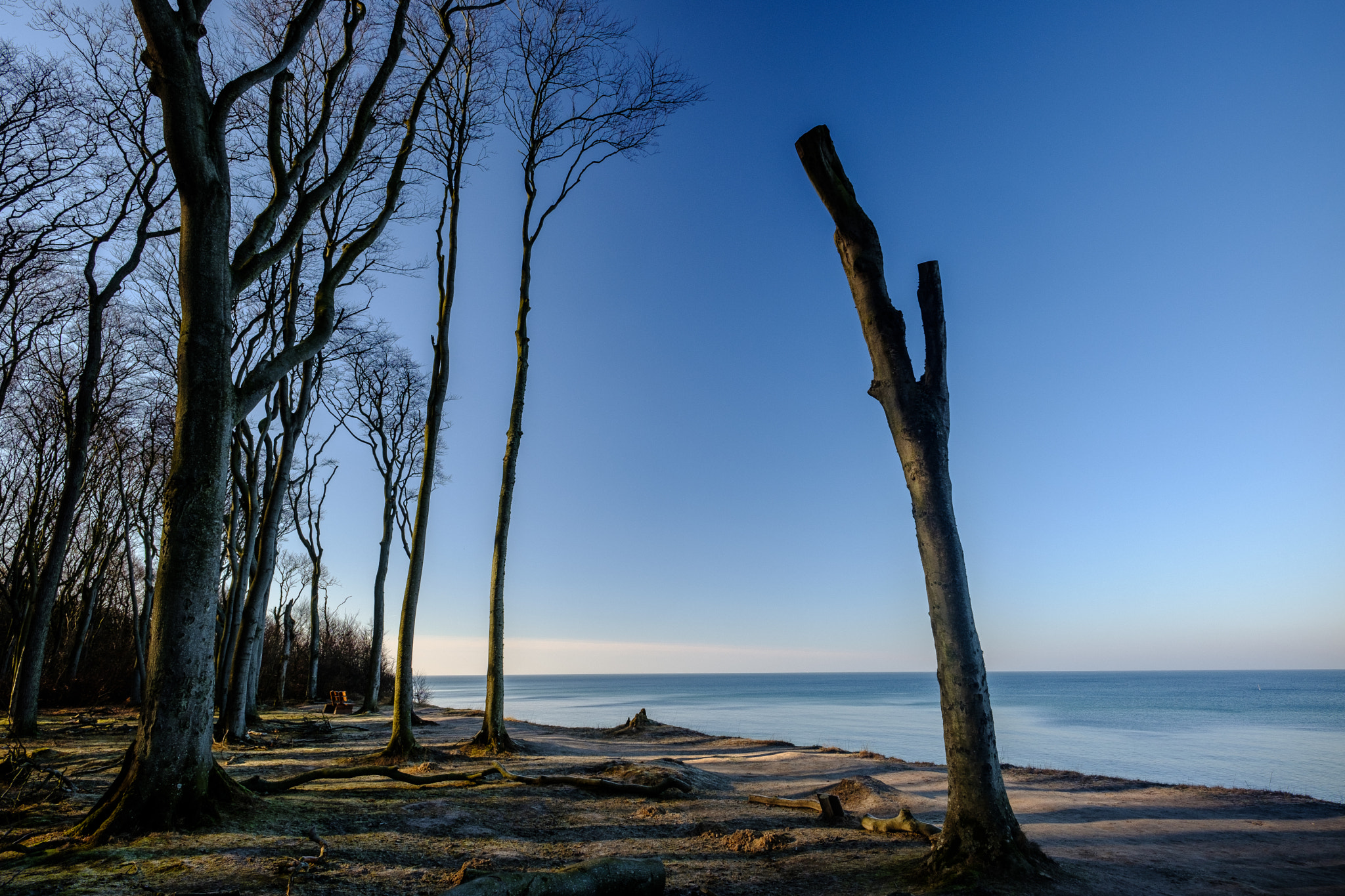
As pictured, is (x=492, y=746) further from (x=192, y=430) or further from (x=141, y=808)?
(x=192, y=430)

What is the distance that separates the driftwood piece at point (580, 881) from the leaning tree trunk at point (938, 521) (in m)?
2.06

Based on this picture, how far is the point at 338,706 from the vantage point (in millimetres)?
22047

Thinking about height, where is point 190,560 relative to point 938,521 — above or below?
below

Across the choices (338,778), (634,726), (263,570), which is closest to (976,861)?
(338,778)

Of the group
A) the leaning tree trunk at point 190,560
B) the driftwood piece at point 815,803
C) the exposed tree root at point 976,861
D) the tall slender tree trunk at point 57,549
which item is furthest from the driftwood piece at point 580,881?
the tall slender tree trunk at point 57,549

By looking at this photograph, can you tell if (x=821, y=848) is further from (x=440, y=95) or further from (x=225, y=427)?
(x=440, y=95)

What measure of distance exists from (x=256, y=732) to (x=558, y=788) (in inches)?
396

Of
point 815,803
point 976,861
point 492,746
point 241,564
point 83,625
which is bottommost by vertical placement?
point 492,746

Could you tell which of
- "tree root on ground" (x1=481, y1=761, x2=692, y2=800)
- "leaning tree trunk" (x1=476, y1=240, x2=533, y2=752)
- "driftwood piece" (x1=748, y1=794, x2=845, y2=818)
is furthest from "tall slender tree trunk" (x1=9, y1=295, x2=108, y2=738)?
"driftwood piece" (x1=748, y1=794, x2=845, y2=818)

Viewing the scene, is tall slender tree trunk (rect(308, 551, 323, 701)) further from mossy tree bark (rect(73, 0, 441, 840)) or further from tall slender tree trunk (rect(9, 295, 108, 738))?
mossy tree bark (rect(73, 0, 441, 840))

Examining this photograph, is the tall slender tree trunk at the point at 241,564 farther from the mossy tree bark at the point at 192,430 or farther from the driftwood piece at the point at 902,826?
the driftwood piece at the point at 902,826

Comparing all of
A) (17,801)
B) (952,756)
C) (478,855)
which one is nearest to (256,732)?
(17,801)

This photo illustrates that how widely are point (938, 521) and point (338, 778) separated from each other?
733 cm

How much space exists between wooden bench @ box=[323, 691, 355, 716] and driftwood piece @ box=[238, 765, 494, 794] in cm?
1545
